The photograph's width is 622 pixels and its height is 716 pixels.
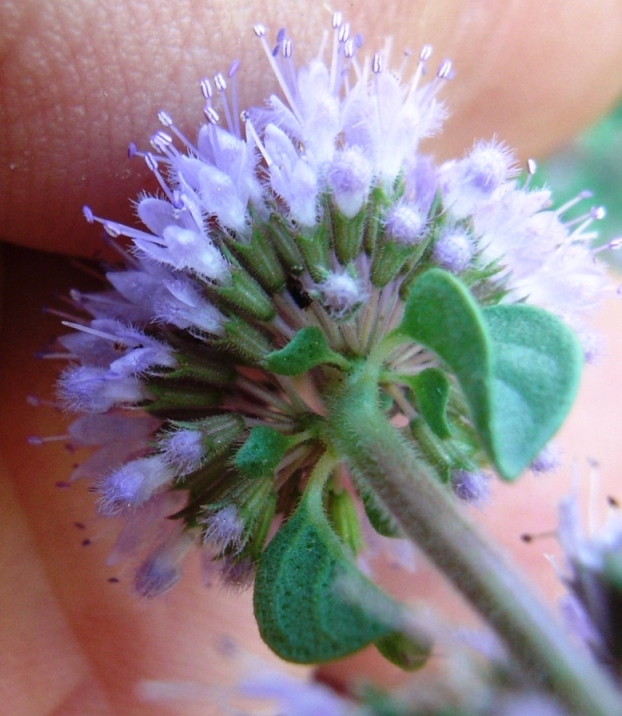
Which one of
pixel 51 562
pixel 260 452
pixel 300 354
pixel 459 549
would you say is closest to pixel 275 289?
pixel 300 354

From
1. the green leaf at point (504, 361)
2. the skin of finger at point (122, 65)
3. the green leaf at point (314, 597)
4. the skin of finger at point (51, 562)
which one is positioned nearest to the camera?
the green leaf at point (504, 361)

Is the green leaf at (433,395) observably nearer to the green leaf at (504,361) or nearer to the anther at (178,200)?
the green leaf at (504,361)

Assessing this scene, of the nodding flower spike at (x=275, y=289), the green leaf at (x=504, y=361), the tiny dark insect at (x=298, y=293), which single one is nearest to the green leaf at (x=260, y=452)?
the nodding flower spike at (x=275, y=289)

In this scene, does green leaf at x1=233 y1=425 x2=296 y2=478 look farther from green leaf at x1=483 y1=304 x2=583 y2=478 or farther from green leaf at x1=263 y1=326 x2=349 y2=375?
green leaf at x1=483 y1=304 x2=583 y2=478

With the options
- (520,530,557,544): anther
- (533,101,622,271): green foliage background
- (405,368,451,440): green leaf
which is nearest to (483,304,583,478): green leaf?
(405,368,451,440): green leaf

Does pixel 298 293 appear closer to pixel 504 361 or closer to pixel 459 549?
pixel 504 361

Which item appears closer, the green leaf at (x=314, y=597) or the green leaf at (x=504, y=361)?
the green leaf at (x=504, y=361)
